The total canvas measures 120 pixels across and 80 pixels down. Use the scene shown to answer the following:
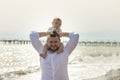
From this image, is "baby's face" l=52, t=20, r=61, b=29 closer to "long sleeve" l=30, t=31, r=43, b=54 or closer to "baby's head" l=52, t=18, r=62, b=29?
"baby's head" l=52, t=18, r=62, b=29

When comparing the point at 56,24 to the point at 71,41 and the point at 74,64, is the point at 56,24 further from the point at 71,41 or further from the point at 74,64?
the point at 74,64

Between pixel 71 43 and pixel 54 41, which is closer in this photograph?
pixel 54 41

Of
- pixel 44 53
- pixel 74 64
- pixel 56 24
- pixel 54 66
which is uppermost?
pixel 56 24

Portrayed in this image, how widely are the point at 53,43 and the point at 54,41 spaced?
0.02 meters

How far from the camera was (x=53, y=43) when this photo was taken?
12.0 feet

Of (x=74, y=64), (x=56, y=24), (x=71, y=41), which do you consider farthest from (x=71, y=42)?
(x=74, y=64)

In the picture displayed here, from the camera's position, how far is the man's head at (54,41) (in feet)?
12.0

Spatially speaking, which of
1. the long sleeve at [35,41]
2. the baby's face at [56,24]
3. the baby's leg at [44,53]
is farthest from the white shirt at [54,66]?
the baby's face at [56,24]

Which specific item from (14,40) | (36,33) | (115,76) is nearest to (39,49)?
(36,33)

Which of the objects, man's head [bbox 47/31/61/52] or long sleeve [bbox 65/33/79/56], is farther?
long sleeve [bbox 65/33/79/56]

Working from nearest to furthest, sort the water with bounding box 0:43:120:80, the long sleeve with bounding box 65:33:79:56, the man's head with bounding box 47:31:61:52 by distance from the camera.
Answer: the man's head with bounding box 47:31:61:52 → the long sleeve with bounding box 65:33:79:56 → the water with bounding box 0:43:120:80

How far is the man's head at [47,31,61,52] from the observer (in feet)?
12.0

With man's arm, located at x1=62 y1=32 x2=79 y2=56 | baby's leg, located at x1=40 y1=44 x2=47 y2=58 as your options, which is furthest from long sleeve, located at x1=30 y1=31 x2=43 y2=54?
man's arm, located at x1=62 y1=32 x2=79 y2=56

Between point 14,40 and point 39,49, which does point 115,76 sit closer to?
point 39,49
